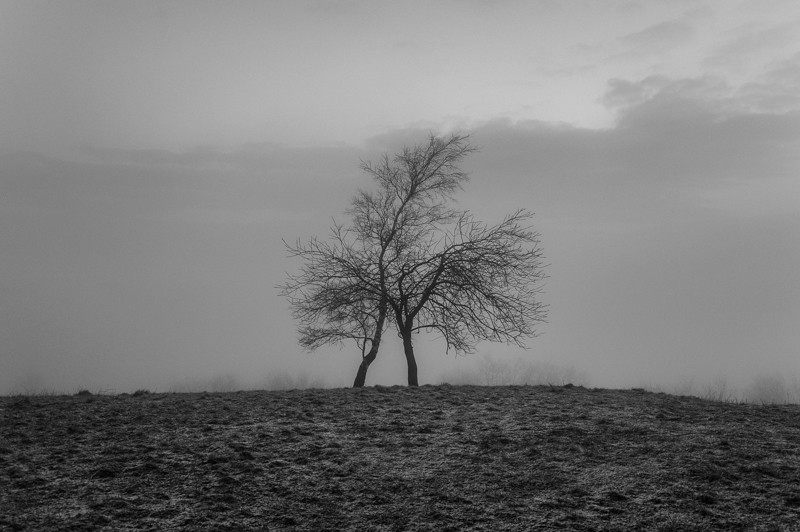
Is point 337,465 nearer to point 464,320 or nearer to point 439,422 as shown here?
point 439,422

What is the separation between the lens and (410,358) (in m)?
19.4

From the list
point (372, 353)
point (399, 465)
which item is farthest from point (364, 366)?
point (399, 465)

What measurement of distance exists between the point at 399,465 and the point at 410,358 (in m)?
9.28

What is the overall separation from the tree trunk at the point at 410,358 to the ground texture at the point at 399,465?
5139 millimetres

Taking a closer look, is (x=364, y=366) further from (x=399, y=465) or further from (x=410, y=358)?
(x=399, y=465)

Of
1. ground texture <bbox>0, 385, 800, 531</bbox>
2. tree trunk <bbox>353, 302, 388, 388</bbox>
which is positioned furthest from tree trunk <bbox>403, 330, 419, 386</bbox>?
ground texture <bbox>0, 385, 800, 531</bbox>

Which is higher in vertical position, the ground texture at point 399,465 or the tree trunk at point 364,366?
the tree trunk at point 364,366

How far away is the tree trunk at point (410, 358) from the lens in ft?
63.4

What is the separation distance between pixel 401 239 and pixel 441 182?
2.22 meters

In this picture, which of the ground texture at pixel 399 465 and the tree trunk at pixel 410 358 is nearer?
the ground texture at pixel 399 465

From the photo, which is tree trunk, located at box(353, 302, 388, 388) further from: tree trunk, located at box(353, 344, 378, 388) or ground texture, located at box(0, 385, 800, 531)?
ground texture, located at box(0, 385, 800, 531)

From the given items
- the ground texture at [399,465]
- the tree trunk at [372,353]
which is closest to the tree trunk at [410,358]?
the tree trunk at [372,353]

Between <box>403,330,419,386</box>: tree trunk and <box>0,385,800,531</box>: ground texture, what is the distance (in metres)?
5.14

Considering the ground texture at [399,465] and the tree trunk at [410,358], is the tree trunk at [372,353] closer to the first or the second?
the tree trunk at [410,358]
